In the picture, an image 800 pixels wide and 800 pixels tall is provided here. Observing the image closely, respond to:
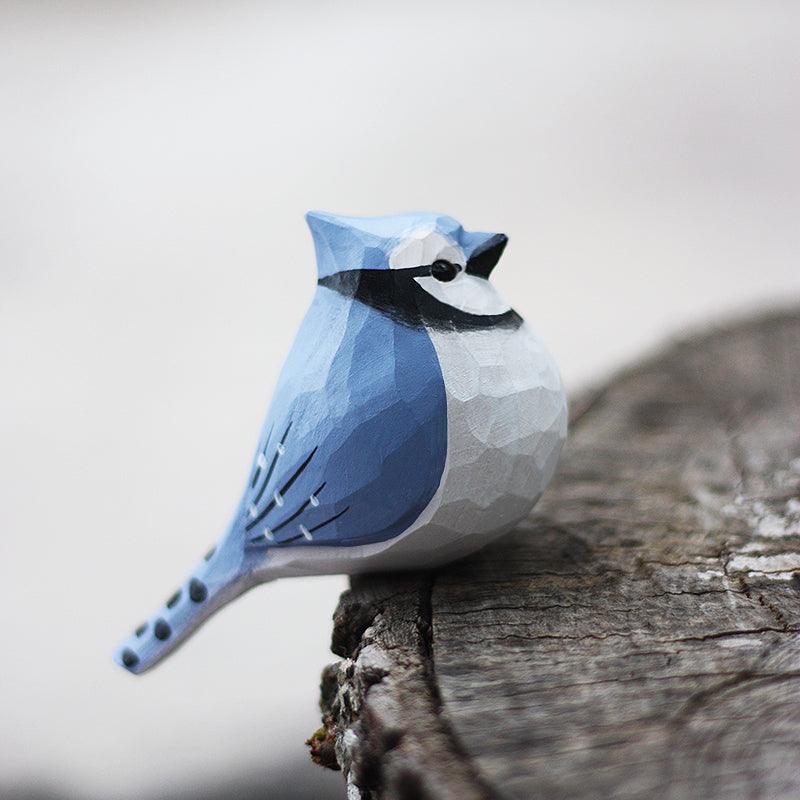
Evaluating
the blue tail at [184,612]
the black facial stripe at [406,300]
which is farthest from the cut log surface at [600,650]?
the black facial stripe at [406,300]

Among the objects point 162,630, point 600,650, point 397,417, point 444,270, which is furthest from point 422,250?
point 162,630

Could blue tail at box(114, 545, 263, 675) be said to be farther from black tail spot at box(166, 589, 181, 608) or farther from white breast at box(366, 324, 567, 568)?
white breast at box(366, 324, 567, 568)

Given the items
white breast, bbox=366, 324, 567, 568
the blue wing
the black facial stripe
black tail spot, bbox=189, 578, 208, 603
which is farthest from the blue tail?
the black facial stripe

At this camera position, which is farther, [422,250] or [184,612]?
[184,612]

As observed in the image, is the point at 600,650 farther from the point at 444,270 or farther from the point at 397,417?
the point at 444,270

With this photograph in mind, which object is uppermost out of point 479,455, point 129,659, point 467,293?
point 467,293

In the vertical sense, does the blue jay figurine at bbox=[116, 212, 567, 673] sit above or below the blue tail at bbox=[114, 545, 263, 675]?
above
